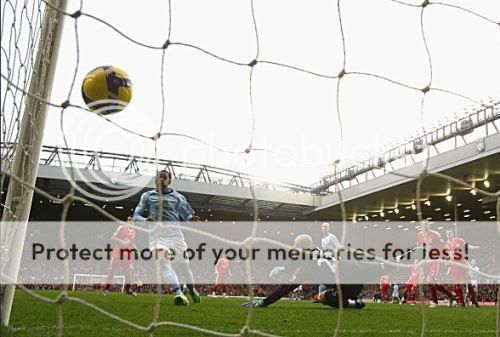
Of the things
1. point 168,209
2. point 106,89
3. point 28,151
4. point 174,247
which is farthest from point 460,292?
point 28,151

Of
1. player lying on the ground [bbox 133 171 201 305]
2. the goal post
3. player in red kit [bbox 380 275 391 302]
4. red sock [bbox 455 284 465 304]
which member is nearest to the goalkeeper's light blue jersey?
player lying on the ground [bbox 133 171 201 305]

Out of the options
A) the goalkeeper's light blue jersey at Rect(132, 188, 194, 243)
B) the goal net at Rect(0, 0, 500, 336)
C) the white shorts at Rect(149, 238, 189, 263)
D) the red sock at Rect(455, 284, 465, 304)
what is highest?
the goal net at Rect(0, 0, 500, 336)

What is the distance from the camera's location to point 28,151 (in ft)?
8.64

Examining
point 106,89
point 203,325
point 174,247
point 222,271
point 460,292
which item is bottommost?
point 203,325

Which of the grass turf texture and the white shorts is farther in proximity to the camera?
the white shorts

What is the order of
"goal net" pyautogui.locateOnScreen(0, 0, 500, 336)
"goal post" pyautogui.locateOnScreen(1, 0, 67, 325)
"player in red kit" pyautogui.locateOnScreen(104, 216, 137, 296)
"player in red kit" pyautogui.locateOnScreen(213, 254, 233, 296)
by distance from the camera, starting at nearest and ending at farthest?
1. "goal net" pyautogui.locateOnScreen(0, 0, 500, 336)
2. "goal post" pyautogui.locateOnScreen(1, 0, 67, 325)
3. "player in red kit" pyautogui.locateOnScreen(104, 216, 137, 296)
4. "player in red kit" pyautogui.locateOnScreen(213, 254, 233, 296)

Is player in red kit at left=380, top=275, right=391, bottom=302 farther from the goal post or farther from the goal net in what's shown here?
the goal post

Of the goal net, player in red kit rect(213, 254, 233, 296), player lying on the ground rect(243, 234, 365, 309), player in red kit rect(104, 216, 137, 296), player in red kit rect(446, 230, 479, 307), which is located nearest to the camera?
the goal net

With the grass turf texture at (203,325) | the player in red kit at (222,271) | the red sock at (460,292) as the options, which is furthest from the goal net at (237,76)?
the player in red kit at (222,271)

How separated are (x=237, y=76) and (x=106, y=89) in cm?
92

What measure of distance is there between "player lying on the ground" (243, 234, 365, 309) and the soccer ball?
6.08 feet

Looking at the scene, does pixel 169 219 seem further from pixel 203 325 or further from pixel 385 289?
pixel 385 289

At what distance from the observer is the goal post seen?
8.49ft

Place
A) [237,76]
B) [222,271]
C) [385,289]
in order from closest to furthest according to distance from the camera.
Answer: [237,76] < [385,289] < [222,271]
